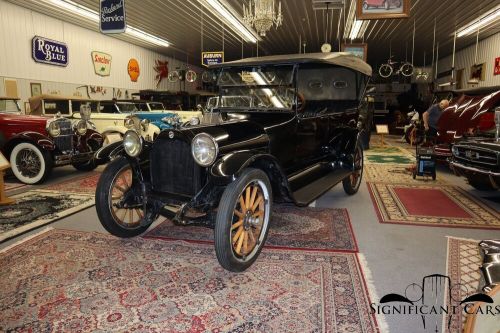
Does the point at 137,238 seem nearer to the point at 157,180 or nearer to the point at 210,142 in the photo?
the point at 157,180

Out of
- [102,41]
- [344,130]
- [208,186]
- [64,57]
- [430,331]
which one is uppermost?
[102,41]

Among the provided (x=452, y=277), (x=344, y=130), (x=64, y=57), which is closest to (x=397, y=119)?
(x=344, y=130)

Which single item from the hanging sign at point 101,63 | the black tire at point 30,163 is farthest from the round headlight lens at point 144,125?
the hanging sign at point 101,63

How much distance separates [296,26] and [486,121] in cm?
700

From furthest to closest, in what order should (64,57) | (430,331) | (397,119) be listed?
(397,119)
(64,57)
(430,331)

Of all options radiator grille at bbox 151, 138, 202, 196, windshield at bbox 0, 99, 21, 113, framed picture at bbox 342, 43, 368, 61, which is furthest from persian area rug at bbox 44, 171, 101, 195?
framed picture at bbox 342, 43, 368, 61

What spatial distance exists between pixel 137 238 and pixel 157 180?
672mm

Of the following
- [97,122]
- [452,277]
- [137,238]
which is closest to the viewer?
[452,277]

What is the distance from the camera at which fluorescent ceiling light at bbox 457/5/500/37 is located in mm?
9384

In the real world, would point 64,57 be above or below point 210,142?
above

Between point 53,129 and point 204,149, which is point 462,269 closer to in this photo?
point 204,149

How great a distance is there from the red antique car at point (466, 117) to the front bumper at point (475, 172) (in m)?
0.93

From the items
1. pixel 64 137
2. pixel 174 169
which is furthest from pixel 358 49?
pixel 174 169

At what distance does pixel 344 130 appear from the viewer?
4734 mm
